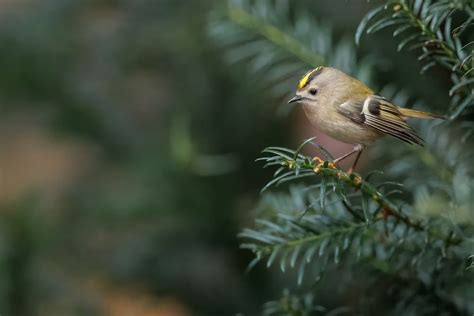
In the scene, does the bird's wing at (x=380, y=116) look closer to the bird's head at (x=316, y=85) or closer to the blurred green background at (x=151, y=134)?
the bird's head at (x=316, y=85)

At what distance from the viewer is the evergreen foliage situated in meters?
0.90

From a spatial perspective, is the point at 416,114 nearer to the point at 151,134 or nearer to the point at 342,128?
the point at 342,128

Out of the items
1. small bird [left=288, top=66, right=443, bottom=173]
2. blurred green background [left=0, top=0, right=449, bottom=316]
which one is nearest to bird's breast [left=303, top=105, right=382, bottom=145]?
small bird [left=288, top=66, right=443, bottom=173]

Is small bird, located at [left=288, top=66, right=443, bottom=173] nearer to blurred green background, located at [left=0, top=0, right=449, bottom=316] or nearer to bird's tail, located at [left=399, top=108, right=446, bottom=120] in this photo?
bird's tail, located at [left=399, top=108, right=446, bottom=120]

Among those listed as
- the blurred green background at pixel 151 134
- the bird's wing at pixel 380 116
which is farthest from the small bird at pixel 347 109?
the blurred green background at pixel 151 134

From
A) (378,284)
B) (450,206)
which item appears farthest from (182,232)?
(450,206)

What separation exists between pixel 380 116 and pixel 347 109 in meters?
0.10

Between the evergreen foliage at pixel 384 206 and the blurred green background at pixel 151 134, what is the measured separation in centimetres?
35

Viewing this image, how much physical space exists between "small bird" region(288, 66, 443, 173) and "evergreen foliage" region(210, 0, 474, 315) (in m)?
0.04

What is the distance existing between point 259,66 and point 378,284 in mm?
437

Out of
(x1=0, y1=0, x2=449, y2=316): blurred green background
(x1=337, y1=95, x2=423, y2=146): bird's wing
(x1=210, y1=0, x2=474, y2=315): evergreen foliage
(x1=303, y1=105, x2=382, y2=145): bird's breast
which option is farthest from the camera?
(x1=0, y1=0, x2=449, y2=316): blurred green background

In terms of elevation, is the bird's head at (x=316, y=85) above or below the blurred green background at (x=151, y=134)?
above

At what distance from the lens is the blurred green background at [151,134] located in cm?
168

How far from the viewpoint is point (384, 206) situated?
3.08 ft
